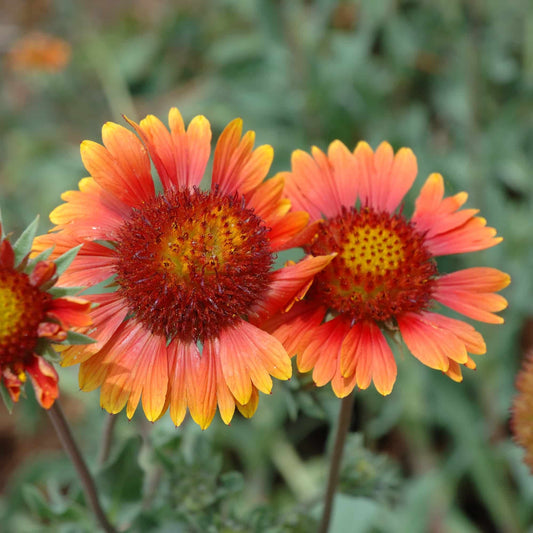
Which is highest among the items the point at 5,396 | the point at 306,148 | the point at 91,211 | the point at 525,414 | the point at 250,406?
the point at 306,148

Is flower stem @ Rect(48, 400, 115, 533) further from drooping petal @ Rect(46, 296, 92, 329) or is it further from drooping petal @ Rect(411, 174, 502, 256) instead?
drooping petal @ Rect(411, 174, 502, 256)

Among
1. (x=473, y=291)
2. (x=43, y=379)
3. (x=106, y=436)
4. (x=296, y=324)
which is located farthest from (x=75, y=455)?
(x=473, y=291)

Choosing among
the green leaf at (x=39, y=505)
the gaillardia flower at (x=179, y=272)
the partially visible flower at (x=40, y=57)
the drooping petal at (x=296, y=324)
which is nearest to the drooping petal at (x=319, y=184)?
the gaillardia flower at (x=179, y=272)

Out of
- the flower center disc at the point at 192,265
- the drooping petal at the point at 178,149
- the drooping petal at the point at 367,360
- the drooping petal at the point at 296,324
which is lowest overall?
the drooping petal at the point at 367,360

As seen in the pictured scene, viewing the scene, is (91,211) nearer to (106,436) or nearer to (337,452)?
(106,436)

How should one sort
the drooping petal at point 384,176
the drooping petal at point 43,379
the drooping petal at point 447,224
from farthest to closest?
1. the drooping petal at point 384,176
2. the drooping petal at point 447,224
3. the drooping petal at point 43,379

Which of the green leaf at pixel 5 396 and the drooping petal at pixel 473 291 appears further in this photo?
the drooping petal at pixel 473 291

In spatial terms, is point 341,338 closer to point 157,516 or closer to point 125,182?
point 125,182

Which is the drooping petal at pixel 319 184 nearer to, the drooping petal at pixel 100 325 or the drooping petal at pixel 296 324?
the drooping petal at pixel 296 324
